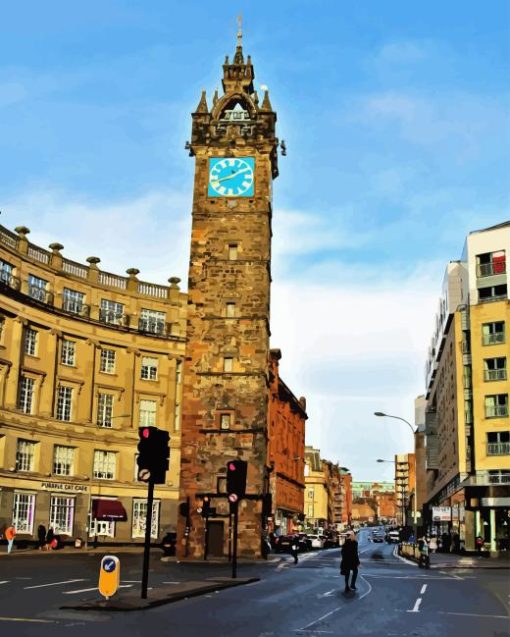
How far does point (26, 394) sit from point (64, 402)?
439cm

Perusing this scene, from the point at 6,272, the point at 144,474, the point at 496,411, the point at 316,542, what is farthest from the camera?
the point at 316,542

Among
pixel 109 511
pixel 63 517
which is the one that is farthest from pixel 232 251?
pixel 63 517

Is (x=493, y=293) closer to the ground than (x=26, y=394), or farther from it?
farther from it

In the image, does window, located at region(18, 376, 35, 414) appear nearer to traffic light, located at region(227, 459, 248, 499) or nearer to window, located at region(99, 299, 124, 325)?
window, located at region(99, 299, 124, 325)

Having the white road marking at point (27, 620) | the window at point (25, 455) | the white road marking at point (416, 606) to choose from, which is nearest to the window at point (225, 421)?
the window at point (25, 455)

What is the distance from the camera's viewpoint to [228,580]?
89.4ft

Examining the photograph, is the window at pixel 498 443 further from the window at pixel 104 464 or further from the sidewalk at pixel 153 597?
the sidewalk at pixel 153 597

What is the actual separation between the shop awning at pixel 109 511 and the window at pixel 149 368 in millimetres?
11369

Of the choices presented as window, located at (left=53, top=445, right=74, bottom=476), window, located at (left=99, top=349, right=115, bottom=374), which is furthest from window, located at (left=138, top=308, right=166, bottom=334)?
window, located at (left=53, top=445, right=74, bottom=476)

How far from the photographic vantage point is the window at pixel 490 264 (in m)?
69.8

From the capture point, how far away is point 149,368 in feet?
235

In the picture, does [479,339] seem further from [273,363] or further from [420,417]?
[420,417]

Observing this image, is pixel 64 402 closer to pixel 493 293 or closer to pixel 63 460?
pixel 63 460

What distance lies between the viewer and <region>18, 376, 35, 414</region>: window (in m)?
60.1
